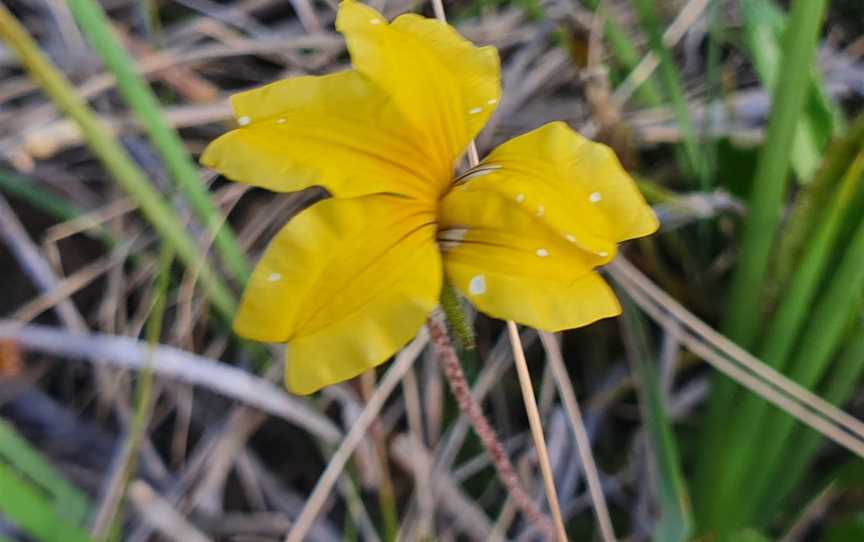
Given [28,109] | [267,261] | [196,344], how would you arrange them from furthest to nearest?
[28,109]
[196,344]
[267,261]

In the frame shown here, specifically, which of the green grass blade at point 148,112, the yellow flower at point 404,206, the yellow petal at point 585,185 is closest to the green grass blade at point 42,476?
the green grass blade at point 148,112

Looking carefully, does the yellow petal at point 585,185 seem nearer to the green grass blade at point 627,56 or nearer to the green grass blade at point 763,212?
the green grass blade at point 763,212

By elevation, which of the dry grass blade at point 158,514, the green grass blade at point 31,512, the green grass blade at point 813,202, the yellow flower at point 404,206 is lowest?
the dry grass blade at point 158,514

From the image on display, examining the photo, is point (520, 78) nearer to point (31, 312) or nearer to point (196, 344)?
point (196, 344)

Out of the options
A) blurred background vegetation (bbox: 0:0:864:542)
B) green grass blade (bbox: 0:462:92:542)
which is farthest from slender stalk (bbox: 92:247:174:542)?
green grass blade (bbox: 0:462:92:542)

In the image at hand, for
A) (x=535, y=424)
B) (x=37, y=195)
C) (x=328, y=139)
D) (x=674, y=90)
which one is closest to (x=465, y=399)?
(x=535, y=424)

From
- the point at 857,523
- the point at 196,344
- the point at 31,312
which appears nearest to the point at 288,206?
the point at 196,344
